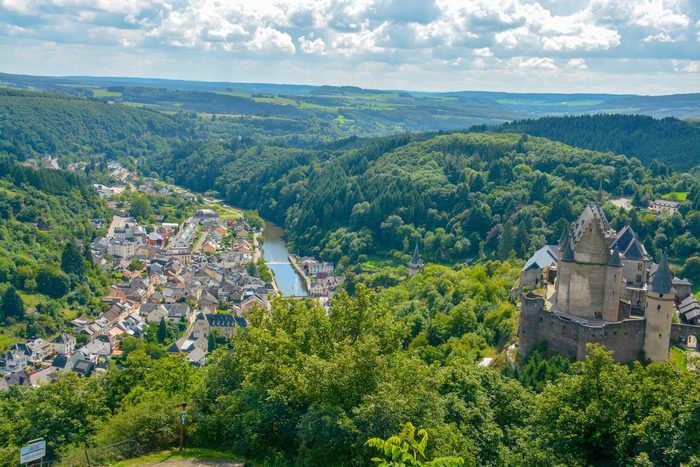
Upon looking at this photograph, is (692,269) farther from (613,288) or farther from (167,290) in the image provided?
(167,290)

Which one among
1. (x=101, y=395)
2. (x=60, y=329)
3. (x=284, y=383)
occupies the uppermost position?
(x=284, y=383)

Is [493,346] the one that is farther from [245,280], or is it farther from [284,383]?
[245,280]

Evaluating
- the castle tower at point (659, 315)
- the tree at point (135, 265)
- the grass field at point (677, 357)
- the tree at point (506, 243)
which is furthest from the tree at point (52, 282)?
the grass field at point (677, 357)

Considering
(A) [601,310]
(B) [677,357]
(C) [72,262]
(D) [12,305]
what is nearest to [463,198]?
(C) [72,262]

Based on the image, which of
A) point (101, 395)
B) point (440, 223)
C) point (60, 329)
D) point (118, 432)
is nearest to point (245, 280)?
point (60, 329)

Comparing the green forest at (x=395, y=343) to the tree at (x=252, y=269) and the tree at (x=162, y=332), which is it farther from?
the tree at (x=252, y=269)
